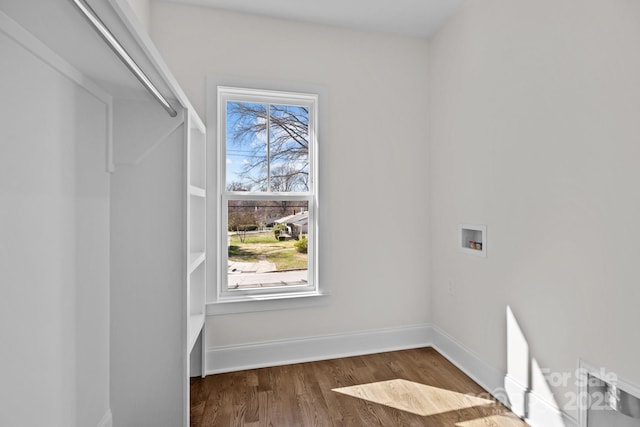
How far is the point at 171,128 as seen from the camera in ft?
4.95

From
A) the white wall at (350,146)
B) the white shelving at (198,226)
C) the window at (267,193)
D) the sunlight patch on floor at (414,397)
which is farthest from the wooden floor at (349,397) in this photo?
the window at (267,193)

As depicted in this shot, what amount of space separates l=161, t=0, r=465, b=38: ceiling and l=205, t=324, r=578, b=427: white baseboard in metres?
2.36

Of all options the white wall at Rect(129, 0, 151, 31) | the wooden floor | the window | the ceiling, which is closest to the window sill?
the window

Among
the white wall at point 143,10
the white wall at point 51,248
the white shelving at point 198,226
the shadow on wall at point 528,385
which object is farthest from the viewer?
the white shelving at point 198,226

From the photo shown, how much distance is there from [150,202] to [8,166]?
1.96 feet

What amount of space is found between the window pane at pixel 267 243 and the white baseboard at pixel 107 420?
100 centimetres

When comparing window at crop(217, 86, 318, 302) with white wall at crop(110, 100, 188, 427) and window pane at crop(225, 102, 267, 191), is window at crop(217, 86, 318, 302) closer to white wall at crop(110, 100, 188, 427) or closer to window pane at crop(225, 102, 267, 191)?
window pane at crop(225, 102, 267, 191)

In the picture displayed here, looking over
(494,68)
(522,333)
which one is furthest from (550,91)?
(522,333)

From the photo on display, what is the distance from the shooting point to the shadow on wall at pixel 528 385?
158cm

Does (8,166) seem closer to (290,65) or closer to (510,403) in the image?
(290,65)

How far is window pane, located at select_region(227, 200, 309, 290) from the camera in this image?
238 centimetres

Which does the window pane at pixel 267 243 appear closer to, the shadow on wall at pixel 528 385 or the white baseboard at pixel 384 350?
the white baseboard at pixel 384 350

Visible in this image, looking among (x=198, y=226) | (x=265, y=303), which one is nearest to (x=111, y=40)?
(x=198, y=226)

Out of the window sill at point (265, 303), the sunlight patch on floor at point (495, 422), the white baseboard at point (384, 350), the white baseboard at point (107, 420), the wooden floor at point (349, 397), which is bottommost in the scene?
the sunlight patch on floor at point (495, 422)
